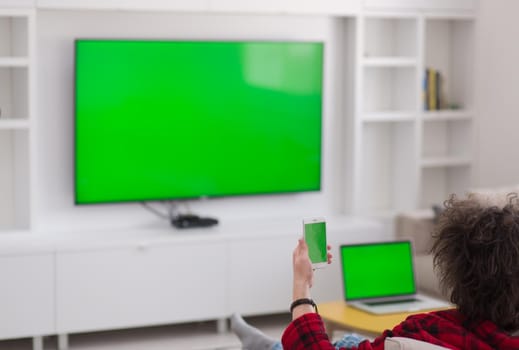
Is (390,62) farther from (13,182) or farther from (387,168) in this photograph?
(13,182)

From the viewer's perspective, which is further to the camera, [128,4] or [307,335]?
[128,4]

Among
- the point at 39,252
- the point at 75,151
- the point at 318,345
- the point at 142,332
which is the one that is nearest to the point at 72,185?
the point at 75,151

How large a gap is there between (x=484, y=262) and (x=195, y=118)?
11.0ft

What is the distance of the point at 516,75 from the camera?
5.73 m

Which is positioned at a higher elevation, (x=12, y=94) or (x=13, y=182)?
(x=12, y=94)

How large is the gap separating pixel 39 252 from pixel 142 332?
2.73 ft

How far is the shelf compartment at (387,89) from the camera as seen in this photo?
5.79 m

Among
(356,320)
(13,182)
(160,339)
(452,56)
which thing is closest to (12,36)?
(13,182)

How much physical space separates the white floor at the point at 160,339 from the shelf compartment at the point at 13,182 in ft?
2.16

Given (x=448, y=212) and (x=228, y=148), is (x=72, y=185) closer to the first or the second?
(x=228, y=148)

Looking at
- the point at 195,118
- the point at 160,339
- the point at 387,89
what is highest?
the point at 387,89

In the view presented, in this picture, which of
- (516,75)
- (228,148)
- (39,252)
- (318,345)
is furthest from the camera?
(516,75)

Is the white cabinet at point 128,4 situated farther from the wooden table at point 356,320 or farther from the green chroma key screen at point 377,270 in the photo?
the wooden table at point 356,320

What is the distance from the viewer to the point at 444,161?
5875mm
